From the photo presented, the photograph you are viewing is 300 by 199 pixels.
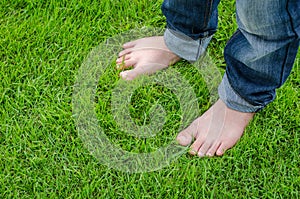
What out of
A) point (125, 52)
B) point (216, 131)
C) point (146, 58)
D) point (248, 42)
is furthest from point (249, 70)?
point (125, 52)

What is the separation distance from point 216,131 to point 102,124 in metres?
0.41

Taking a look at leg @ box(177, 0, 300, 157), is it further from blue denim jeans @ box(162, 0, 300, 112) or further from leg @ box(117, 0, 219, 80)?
leg @ box(117, 0, 219, 80)

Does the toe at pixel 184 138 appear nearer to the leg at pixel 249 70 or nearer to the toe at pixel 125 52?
the leg at pixel 249 70

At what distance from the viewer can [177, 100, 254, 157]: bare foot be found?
69.4 inches

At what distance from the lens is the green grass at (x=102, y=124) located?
1.68m

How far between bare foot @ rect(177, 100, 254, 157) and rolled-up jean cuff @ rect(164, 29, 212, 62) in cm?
23

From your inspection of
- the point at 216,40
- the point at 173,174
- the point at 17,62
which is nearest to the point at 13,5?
the point at 17,62

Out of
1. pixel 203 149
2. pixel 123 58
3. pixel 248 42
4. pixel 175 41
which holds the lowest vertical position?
pixel 203 149

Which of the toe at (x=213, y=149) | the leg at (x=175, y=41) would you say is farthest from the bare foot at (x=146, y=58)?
the toe at (x=213, y=149)

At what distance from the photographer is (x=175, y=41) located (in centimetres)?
188

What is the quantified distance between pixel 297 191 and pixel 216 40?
2.35ft

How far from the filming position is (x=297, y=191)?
66.3 inches

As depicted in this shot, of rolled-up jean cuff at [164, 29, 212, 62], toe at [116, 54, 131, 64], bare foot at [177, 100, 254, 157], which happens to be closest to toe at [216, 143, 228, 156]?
bare foot at [177, 100, 254, 157]

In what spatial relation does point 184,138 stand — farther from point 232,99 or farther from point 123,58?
point 123,58
